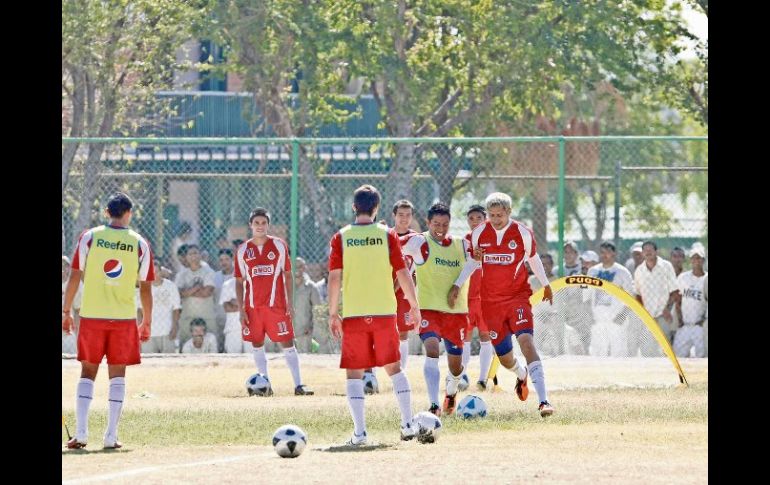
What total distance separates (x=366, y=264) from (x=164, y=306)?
9.65m

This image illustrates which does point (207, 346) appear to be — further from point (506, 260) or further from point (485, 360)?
point (506, 260)

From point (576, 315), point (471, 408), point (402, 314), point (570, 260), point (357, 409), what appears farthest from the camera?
point (570, 260)

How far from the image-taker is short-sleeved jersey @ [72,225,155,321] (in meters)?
12.5

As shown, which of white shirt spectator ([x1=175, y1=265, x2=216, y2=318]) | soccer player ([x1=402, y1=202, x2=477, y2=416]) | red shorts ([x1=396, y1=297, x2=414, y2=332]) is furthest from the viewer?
white shirt spectator ([x1=175, y1=265, x2=216, y2=318])

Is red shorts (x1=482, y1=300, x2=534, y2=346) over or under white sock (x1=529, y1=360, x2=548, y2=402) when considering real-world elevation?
over

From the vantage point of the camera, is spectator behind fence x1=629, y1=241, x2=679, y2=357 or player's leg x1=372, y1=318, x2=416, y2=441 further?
spectator behind fence x1=629, y1=241, x2=679, y2=357

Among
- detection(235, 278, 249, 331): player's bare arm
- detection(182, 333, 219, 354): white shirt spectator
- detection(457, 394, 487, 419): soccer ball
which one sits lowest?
detection(457, 394, 487, 419): soccer ball

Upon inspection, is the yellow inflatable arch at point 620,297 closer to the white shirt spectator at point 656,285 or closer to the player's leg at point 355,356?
the white shirt spectator at point 656,285

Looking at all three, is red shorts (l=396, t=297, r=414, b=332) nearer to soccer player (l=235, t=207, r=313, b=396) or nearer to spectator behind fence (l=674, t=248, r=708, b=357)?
soccer player (l=235, t=207, r=313, b=396)

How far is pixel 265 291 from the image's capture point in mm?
17812

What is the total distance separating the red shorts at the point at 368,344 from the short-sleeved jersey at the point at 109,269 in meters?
1.67

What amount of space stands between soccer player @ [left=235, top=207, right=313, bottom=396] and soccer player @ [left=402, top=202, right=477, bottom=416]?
2357 millimetres

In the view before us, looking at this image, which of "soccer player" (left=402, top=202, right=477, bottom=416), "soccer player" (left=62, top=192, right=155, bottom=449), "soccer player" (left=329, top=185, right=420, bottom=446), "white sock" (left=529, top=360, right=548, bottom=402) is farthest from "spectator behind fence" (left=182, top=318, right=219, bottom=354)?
"soccer player" (left=329, top=185, right=420, bottom=446)

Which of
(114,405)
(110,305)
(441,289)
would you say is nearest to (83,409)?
(114,405)
